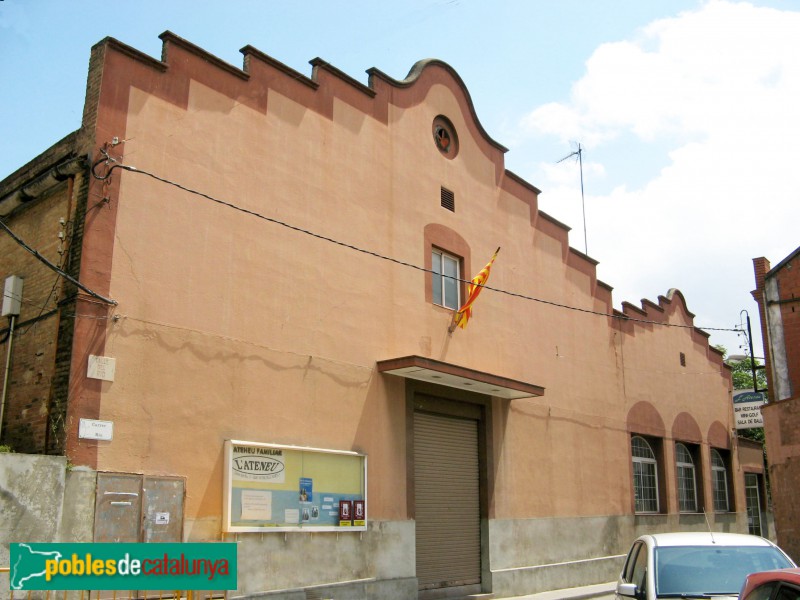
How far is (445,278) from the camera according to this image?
18.2 m

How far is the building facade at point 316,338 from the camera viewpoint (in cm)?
1188

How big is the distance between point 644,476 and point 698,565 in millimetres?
16560

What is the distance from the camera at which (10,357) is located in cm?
1270

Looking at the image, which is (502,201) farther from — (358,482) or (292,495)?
(292,495)

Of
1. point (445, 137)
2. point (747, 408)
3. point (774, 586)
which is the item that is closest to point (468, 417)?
point (445, 137)

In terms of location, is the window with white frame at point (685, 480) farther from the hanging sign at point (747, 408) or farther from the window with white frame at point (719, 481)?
the hanging sign at point (747, 408)

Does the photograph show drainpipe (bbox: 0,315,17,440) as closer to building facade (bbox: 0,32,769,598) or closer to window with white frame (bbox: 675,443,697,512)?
building facade (bbox: 0,32,769,598)

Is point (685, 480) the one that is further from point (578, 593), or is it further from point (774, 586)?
point (774, 586)

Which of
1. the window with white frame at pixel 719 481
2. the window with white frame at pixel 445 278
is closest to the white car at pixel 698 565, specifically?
the window with white frame at pixel 445 278

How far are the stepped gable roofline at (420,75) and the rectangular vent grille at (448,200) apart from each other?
2.38 m

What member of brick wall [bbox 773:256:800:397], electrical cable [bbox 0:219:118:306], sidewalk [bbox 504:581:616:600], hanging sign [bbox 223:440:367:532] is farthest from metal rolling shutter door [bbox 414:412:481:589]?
brick wall [bbox 773:256:800:397]

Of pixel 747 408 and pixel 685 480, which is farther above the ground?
pixel 747 408

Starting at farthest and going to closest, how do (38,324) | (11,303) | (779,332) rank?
(779,332) < (11,303) < (38,324)

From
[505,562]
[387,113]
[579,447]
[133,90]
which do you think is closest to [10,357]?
[133,90]
